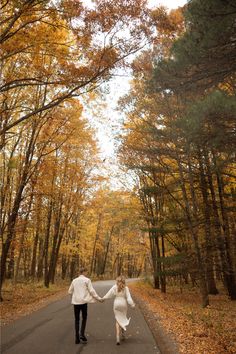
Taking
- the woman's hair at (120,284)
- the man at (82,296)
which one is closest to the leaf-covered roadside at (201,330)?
the woman's hair at (120,284)

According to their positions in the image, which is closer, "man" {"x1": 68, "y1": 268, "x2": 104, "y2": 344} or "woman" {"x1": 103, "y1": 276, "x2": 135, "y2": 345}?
"woman" {"x1": 103, "y1": 276, "x2": 135, "y2": 345}

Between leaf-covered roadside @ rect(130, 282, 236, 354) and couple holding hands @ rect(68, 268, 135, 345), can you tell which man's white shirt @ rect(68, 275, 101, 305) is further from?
leaf-covered roadside @ rect(130, 282, 236, 354)

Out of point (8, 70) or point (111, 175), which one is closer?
point (8, 70)

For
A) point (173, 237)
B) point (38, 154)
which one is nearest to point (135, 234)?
point (173, 237)

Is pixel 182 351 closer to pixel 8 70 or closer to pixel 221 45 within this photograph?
pixel 221 45

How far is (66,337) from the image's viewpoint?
756 centimetres

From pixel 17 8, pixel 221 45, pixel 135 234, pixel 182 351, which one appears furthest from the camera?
pixel 135 234

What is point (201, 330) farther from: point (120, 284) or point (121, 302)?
point (120, 284)

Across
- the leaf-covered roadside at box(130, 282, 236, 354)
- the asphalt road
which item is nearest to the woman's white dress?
the asphalt road

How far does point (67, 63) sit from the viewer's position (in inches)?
361

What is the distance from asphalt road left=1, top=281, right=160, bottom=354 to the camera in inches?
251

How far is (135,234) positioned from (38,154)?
60.3 feet

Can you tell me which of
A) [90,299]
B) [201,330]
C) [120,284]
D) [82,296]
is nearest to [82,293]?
[82,296]

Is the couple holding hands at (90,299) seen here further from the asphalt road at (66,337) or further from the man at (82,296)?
the asphalt road at (66,337)
